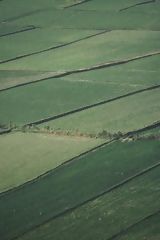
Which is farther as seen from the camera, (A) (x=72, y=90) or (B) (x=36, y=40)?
(B) (x=36, y=40)

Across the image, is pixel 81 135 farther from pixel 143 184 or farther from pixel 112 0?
pixel 112 0

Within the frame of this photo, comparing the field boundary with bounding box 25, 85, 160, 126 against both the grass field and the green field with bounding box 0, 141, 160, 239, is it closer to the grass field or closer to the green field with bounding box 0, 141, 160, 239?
the grass field

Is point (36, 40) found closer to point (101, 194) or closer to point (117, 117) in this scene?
point (117, 117)

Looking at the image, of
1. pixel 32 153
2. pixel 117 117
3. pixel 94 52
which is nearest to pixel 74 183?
pixel 32 153

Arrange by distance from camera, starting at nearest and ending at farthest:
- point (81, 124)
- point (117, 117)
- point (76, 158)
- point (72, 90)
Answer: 1. point (76, 158)
2. point (81, 124)
3. point (117, 117)
4. point (72, 90)

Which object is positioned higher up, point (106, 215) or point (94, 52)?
point (106, 215)

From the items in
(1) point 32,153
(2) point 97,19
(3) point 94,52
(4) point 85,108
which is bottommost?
(2) point 97,19

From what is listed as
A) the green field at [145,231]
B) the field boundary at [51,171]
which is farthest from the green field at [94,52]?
the green field at [145,231]
